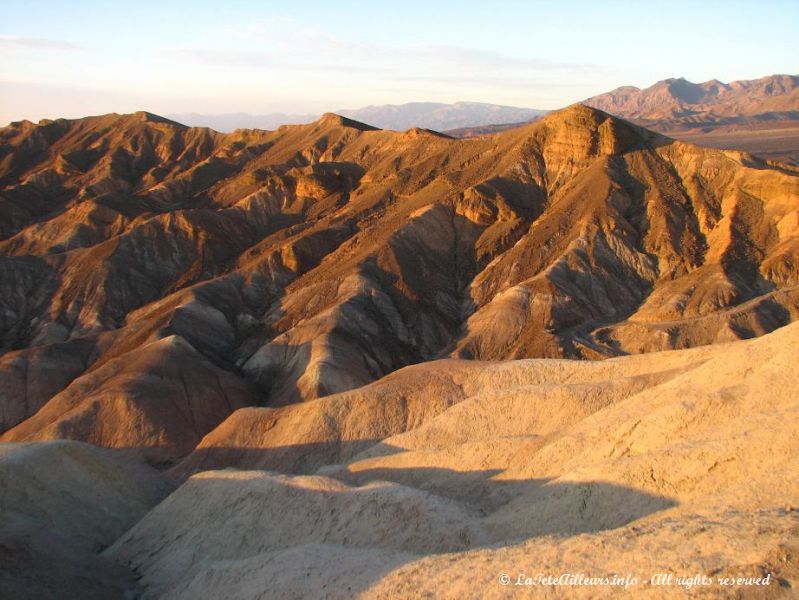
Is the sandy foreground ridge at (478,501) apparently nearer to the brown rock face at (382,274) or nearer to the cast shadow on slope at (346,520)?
the cast shadow on slope at (346,520)

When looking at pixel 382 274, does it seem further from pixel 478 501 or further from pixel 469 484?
pixel 478 501

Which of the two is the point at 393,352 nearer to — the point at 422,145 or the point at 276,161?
the point at 422,145

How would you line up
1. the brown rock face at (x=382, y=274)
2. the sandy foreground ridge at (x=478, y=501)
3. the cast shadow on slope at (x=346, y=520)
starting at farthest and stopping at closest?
the brown rock face at (x=382, y=274)
the cast shadow on slope at (x=346, y=520)
the sandy foreground ridge at (x=478, y=501)

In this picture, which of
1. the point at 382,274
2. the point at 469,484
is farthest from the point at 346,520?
the point at 382,274

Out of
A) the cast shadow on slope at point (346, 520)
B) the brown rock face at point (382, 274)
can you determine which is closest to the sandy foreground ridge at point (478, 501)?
the cast shadow on slope at point (346, 520)

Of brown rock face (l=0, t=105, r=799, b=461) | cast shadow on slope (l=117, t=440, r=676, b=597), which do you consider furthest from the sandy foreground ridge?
brown rock face (l=0, t=105, r=799, b=461)

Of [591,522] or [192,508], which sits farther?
[192,508]

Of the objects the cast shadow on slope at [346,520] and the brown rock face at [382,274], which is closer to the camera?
the cast shadow on slope at [346,520]

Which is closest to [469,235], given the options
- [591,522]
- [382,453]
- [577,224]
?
[577,224]
